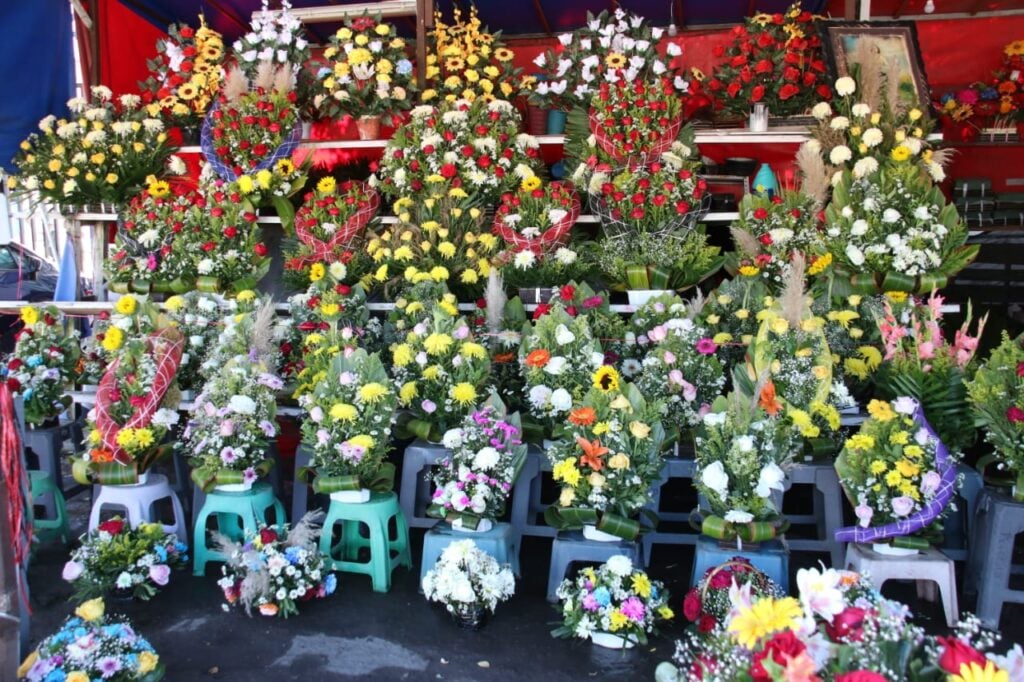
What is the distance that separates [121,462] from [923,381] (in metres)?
3.52

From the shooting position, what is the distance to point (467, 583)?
298 centimetres

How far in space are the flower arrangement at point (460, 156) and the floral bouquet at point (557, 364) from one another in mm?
1481

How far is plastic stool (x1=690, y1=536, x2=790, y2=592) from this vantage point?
3012 millimetres

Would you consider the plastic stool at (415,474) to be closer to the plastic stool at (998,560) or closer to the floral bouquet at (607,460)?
the floral bouquet at (607,460)

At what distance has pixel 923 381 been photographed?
357cm

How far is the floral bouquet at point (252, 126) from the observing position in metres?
5.16

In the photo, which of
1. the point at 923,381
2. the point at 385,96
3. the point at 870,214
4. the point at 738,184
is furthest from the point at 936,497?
the point at 385,96

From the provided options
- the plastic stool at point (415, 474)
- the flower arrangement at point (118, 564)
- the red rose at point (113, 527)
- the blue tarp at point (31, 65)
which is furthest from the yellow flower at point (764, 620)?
the blue tarp at point (31, 65)

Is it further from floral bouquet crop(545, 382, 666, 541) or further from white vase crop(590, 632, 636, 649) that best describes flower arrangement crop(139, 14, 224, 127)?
white vase crop(590, 632, 636, 649)

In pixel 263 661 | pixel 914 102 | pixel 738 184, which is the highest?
pixel 914 102

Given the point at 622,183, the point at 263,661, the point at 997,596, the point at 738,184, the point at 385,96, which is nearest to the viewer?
the point at 263,661

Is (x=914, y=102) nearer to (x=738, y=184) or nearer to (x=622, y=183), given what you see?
(x=738, y=184)

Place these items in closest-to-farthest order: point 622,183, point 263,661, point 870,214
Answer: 1. point 263,661
2. point 870,214
3. point 622,183

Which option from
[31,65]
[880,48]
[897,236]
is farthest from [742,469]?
[31,65]
